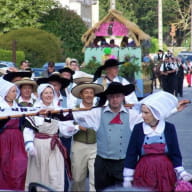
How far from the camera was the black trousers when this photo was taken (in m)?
8.34

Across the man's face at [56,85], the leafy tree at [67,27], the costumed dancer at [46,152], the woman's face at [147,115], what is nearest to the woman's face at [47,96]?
the costumed dancer at [46,152]

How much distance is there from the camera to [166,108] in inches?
286

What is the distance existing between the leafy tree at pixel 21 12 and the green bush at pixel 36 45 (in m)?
3.85

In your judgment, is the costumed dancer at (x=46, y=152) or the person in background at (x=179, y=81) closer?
the costumed dancer at (x=46, y=152)

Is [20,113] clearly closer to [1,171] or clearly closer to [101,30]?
[1,171]

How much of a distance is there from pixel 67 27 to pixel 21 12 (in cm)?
305

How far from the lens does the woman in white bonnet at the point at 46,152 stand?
370 inches

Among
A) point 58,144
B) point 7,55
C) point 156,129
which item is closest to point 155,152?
point 156,129

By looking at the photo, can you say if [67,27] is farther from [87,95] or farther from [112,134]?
[112,134]

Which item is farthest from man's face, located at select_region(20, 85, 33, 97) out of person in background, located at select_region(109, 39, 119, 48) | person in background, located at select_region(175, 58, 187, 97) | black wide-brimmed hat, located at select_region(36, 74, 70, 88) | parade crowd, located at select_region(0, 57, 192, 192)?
person in background, located at select_region(175, 58, 187, 97)

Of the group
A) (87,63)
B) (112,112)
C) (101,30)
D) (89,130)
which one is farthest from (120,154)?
(101,30)

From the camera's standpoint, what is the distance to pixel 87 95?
9766mm

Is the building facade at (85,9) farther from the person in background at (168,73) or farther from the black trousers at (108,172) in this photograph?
the black trousers at (108,172)

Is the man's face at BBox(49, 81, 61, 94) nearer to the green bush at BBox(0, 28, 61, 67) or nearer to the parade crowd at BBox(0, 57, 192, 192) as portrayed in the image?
the parade crowd at BBox(0, 57, 192, 192)
